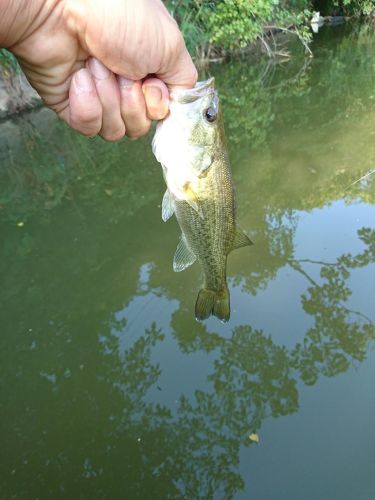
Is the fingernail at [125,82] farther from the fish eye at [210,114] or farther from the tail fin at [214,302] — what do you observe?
the tail fin at [214,302]

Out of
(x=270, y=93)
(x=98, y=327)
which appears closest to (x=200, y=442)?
(x=98, y=327)

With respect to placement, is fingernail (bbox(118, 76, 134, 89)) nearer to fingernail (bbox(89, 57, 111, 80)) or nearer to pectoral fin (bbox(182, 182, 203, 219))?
fingernail (bbox(89, 57, 111, 80))

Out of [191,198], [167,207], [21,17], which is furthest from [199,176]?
[21,17]

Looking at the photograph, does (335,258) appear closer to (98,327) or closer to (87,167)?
(98,327)

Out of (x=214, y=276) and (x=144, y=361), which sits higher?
(x=214, y=276)

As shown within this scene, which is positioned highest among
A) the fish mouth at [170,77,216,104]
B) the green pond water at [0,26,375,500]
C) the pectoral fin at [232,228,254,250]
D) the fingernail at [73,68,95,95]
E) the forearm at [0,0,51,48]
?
the forearm at [0,0,51,48]

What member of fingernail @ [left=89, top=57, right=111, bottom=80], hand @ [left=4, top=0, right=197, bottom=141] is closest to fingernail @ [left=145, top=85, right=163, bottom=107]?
hand @ [left=4, top=0, right=197, bottom=141]

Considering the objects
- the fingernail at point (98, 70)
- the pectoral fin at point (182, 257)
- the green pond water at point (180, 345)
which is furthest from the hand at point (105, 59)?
the green pond water at point (180, 345)
